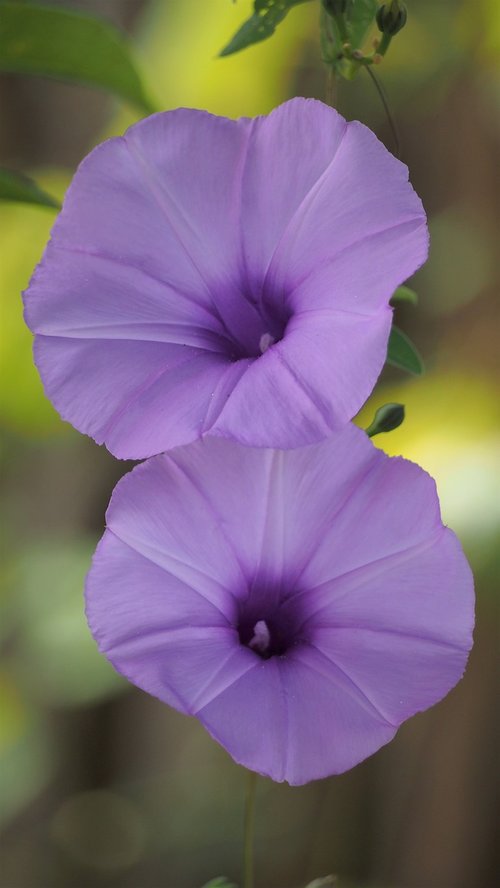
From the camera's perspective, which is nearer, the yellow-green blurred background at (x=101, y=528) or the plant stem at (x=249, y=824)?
the plant stem at (x=249, y=824)

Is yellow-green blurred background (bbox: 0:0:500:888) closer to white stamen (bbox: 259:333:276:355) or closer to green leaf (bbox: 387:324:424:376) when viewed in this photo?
green leaf (bbox: 387:324:424:376)

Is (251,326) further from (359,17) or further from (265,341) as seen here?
(359,17)

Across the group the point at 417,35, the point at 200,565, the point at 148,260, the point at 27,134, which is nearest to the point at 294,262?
the point at 148,260

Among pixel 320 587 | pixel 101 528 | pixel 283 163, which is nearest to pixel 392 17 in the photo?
pixel 283 163

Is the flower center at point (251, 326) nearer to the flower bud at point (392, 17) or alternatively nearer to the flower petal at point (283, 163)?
the flower petal at point (283, 163)

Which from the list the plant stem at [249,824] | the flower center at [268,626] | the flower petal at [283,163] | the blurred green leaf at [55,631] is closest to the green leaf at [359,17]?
the flower petal at [283,163]

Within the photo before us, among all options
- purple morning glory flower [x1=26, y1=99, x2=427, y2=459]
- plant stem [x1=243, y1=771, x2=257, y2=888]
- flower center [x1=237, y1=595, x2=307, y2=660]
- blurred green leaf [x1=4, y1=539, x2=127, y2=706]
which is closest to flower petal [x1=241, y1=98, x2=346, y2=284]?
purple morning glory flower [x1=26, y1=99, x2=427, y2=459]

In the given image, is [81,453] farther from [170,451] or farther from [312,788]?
[170,451]
